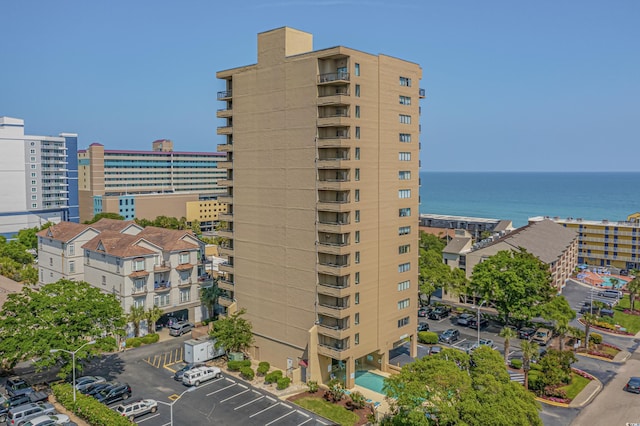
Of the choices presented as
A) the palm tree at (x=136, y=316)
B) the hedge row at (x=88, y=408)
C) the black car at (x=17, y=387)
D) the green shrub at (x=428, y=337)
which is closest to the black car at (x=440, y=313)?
the green shrub at (x=428, y=337)

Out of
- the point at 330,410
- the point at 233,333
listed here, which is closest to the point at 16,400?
the point at 233,333

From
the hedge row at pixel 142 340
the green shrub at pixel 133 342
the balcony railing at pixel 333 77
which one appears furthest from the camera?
the hedge row at pixel 142 340

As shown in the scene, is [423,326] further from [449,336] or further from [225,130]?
[225,130]

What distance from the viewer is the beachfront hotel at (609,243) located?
12531 centimetres

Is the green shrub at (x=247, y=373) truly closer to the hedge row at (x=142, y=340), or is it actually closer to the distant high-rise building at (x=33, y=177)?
the hedge row at (x=142, y=340)

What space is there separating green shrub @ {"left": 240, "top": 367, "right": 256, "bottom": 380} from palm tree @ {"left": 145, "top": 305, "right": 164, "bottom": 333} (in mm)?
20307

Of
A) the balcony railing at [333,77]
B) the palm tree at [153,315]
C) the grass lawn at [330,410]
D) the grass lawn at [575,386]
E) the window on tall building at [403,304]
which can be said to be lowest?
the grass lawn at [575,386]

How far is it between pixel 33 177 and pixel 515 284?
159 metres

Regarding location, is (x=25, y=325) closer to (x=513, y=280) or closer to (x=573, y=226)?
(x=513, y=280)

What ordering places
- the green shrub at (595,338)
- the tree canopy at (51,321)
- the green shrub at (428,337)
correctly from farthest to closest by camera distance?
the green shrub at (428,337) < the green shrub at (595,338) < the tree canopy at (51,321)

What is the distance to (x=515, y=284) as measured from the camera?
7256 centimetres

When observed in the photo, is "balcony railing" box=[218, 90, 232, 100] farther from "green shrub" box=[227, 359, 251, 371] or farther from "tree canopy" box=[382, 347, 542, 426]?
"tree canopy" box=[382, 347, 542, 426]

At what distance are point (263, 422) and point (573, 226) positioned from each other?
11421cm

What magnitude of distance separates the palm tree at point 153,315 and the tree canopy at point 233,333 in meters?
13.4
